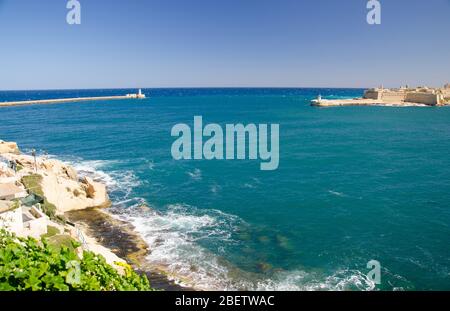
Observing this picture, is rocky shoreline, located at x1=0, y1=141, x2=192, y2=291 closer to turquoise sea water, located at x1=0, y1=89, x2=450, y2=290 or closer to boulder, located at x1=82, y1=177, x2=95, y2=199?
boulder, located at x1=82, y1=177, x2=95, y2=199

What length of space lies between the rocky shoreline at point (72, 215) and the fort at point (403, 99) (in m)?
154

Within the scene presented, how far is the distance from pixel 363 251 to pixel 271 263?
7.98m

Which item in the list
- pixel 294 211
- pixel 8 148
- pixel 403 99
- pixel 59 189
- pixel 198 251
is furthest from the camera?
pixel 403 99

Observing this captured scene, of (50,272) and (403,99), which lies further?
(403,99)

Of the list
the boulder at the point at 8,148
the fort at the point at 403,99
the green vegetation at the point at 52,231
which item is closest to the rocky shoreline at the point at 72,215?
the green vegetation at the point at 52,231

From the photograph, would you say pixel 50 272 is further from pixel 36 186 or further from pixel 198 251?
pixel 36 186

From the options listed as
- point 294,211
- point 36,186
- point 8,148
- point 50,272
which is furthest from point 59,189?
point 50,272

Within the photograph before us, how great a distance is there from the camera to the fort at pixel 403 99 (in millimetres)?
168750

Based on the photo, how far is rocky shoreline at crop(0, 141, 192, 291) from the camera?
22.9 meters

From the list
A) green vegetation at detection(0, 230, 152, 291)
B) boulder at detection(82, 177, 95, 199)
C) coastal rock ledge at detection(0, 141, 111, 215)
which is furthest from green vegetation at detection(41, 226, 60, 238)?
green vegetation at detection(0, 230, 152, 291)

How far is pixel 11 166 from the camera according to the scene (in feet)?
131

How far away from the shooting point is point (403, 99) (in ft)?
609

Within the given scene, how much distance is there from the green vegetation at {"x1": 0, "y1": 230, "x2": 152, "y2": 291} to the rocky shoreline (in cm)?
1186

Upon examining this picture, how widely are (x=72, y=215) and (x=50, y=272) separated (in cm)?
3009
